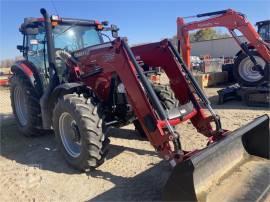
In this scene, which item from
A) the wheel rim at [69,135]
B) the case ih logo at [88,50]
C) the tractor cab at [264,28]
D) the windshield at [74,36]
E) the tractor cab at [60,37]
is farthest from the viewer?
the tractor cab at [264,28]

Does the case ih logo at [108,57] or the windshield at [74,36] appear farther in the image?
the windshield at [74,36]

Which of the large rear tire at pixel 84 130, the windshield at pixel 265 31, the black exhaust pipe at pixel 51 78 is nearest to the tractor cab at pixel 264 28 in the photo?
the windshield at pixel 265 31

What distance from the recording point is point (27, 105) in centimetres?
632

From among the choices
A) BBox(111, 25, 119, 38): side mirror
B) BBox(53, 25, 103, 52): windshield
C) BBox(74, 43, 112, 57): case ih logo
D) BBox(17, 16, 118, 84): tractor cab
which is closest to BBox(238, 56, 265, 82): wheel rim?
BBox(111, 25, 119, 38): side mirror

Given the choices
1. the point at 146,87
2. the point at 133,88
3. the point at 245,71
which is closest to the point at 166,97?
the point at 133,88

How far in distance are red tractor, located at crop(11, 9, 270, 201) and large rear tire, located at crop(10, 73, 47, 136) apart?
0.02m

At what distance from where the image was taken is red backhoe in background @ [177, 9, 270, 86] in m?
9.39

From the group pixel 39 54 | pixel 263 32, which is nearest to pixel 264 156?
pixel 39 54

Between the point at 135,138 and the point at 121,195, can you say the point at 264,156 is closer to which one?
the point at 121,195

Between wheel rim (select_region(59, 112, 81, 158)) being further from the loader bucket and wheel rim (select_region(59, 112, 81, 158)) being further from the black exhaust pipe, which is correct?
the loader bucket

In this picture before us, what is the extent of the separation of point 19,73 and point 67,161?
2662mm

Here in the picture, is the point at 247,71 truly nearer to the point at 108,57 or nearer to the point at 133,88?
the point at 108,57

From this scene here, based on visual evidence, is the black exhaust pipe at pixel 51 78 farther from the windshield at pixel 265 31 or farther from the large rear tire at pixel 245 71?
the windshield at pixel 265 31

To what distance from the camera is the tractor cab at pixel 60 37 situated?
5.71m
